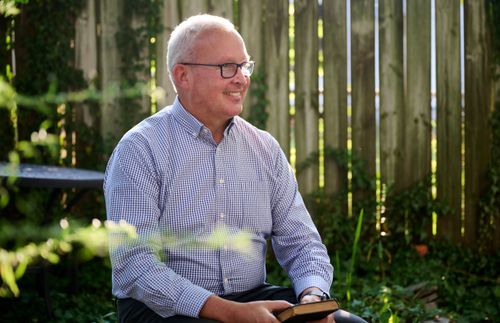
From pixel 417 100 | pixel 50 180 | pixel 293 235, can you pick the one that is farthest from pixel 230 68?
pixel 417 100

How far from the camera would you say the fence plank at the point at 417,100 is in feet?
17.5

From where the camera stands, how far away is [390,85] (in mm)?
5348

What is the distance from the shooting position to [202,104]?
2.83 metres

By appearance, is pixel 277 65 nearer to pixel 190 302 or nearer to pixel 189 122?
pixel 189 122

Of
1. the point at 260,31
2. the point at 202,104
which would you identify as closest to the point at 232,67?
the point at 202,104

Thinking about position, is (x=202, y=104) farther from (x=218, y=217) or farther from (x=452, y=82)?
(x=452, y=82)

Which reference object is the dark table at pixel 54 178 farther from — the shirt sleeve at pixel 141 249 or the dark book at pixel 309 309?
the dark book at pixel 309 309

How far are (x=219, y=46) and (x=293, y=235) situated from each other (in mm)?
694

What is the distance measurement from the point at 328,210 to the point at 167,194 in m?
2.83

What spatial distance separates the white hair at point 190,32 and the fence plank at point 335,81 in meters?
2.55

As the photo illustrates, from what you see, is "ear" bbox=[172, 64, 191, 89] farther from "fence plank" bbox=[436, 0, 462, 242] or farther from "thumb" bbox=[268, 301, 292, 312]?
"fence plank" bbox=[436, 0, 462, 242]

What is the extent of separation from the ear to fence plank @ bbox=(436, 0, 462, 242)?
2.91 meters

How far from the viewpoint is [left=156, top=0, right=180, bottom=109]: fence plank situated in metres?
5.18

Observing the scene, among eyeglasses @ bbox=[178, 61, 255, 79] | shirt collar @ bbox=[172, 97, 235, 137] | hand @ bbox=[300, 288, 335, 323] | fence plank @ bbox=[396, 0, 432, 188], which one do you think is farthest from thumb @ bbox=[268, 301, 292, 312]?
fence plank @ bbox=[396, 0, 432, 188]
